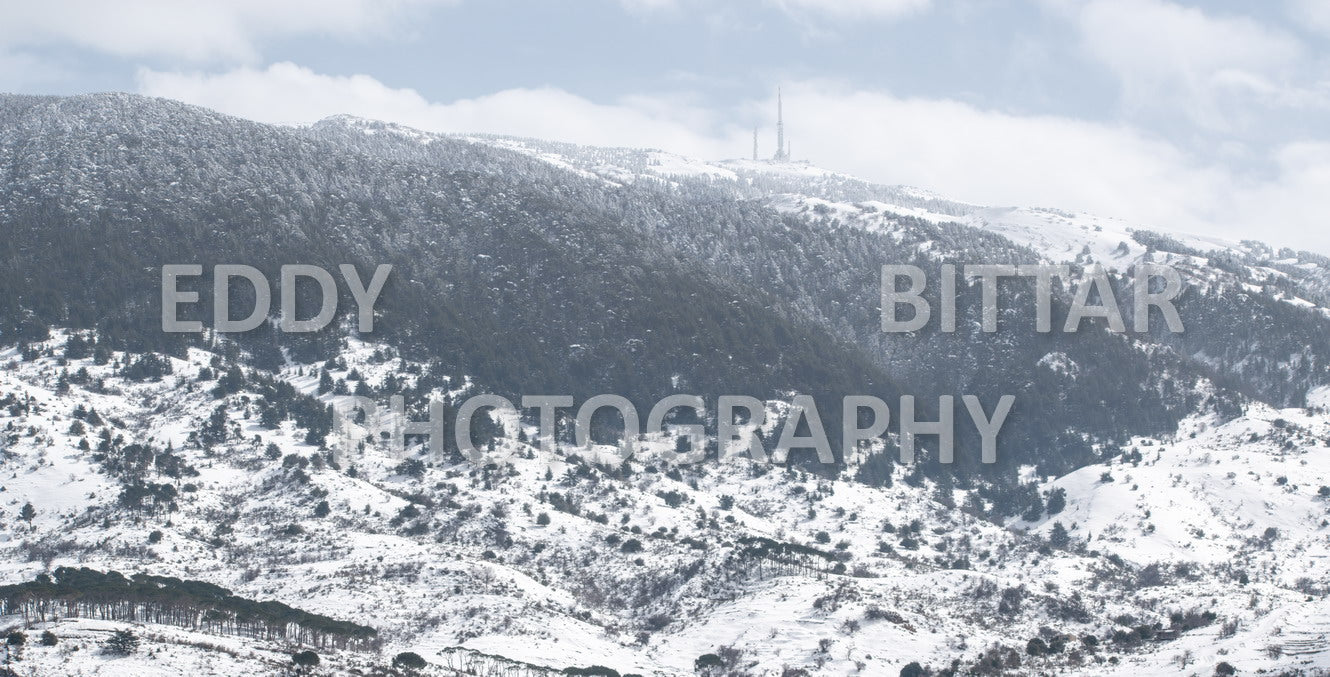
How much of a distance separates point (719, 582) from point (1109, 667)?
157ft

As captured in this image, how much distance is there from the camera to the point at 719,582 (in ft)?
570

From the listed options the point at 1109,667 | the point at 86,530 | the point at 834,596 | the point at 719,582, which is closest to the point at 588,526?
the point at 719,582

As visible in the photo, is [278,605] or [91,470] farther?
[91,470]

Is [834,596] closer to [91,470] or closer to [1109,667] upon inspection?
[1109,667]

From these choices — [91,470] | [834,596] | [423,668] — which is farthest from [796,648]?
[91,470]

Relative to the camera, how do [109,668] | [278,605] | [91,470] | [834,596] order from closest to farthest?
[109,668]
[278,605]
[834,596]
[91,470]

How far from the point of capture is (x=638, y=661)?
15138 centimetres

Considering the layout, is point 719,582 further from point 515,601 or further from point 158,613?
point 158,613

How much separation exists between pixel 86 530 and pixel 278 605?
43.8 metres

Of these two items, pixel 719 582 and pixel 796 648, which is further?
pixel 719 582

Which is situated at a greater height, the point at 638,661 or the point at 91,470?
the point at 91,470

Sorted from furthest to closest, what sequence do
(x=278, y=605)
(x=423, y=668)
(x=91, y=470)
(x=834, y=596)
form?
(x=91, y=470) → (x=834, y=596) → (x=278, y=605) → (x=423, y=668)

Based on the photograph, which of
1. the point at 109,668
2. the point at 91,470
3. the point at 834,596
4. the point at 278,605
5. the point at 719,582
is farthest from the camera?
the point at 91,470

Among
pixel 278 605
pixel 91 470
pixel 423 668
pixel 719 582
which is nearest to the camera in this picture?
pixel 423 668
